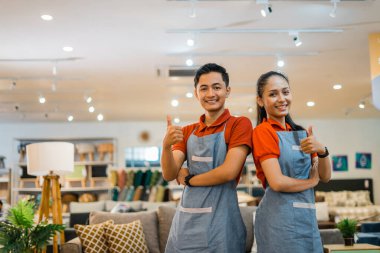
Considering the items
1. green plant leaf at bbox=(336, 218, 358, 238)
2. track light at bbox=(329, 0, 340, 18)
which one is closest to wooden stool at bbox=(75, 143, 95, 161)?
green plant leaf at bbox=(336, 218, 358, 238)

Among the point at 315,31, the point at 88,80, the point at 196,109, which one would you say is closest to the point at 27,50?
the point at 88,80

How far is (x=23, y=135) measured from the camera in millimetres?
12242

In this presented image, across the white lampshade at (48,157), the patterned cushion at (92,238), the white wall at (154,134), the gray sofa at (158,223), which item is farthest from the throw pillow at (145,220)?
the white wall at (154,134)

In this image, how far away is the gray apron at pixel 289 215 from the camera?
182 centimetres

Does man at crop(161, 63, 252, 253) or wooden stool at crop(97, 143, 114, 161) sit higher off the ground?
wooden stool at crop(97, 143, 114, 161)

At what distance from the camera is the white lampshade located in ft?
16.0

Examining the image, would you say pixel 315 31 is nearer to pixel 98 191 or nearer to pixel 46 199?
pixel 46 199

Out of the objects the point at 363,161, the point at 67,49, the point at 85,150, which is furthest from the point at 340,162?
the point at 67,49

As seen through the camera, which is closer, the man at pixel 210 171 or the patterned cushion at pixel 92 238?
the man at pixel 210 171

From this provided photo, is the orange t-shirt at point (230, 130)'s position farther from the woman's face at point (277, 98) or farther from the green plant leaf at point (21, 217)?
the green plant leaf at point (21, 217)

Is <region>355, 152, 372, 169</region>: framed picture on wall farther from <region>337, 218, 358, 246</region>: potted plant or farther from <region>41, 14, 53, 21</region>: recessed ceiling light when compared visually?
<region>41, 14, 53, 21</region>: recessed ceiling light

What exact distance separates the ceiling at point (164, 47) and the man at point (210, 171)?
9.36 ft

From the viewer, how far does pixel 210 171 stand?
188cm

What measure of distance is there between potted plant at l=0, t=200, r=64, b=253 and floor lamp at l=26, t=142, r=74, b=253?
21.3 inches
